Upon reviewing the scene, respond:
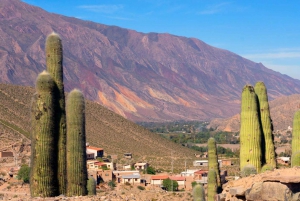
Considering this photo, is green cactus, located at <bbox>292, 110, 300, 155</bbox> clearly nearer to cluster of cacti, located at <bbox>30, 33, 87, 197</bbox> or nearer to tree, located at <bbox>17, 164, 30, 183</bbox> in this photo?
cluster of cacti, located at <bbox>30, 33, 87, 197</bbox>

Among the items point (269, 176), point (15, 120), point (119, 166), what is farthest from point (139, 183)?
point (269, 176)

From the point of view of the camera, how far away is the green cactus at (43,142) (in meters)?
16.2

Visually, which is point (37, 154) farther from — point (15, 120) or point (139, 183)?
point (15, 120)

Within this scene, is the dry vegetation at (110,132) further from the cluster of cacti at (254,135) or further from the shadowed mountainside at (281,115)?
the shadowed mountainside at (281,115)

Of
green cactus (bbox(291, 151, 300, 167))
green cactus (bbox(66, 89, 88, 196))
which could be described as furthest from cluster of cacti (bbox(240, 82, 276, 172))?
green cactus (bbox(66, 89, 88, 196))

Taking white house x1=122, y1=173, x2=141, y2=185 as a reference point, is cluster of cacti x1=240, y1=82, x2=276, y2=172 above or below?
above

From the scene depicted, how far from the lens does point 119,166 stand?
58188mm

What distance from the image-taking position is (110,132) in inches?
3110

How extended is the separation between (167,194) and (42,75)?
1760 centimetres

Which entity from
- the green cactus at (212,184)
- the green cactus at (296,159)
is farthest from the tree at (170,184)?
the green cactus at (296,159)

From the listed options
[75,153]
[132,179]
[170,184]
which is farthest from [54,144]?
[132,179]

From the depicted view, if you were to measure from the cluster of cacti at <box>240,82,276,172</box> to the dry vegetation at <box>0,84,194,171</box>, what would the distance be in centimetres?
4529

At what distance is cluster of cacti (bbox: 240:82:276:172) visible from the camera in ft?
48.0

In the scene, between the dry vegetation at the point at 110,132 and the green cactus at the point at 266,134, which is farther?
the dry vegetation at the point at 110,132
